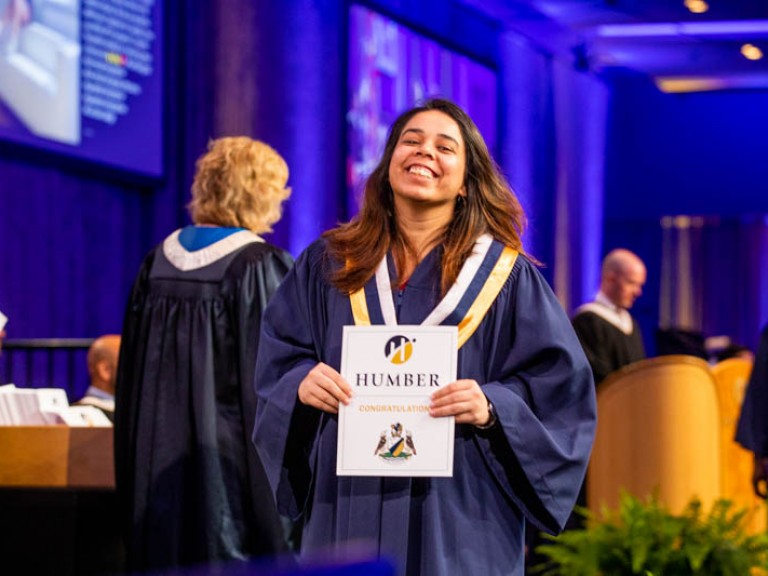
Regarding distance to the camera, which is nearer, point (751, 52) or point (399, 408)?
point (399, 408)

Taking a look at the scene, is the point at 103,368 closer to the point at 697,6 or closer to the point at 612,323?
the point at 612,323

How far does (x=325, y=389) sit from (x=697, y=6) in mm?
10652

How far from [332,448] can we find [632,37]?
11965 mm

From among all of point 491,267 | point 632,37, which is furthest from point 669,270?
point 491,267

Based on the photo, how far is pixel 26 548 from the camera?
15.0 ft

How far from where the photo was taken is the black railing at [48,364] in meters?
7.02

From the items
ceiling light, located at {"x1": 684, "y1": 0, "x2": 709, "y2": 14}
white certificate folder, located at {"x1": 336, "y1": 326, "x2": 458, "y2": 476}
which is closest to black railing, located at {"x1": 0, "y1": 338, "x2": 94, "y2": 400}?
white certificate folder, located at {"x1": 336, "y1": 326, "x2": 458, "y2": 476}

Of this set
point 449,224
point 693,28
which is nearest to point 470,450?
point 449,224

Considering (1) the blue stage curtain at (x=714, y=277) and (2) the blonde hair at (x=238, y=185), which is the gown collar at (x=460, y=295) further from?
(1) the blue stage curtain at (x=714, y=277)

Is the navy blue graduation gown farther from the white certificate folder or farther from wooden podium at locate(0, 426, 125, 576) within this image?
wooden podium at locate(0, 426, 125, 576)

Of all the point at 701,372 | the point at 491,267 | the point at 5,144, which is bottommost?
the point at 701,372

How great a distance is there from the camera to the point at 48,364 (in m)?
7.66

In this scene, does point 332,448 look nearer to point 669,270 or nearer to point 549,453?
point 549,453

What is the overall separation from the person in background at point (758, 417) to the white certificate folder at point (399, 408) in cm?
347
